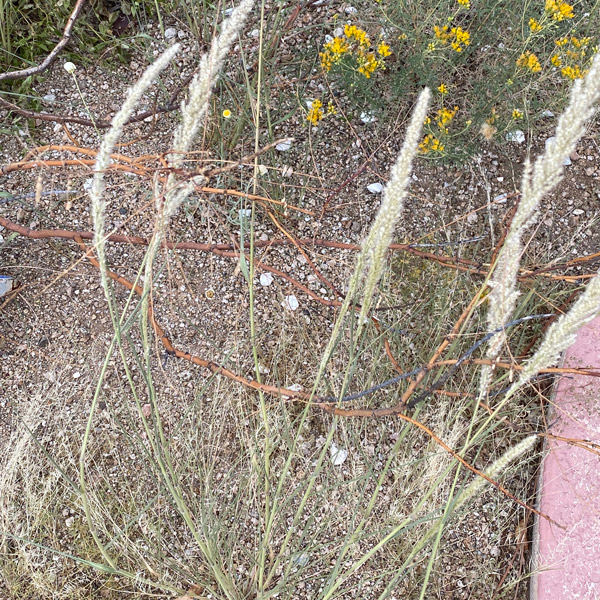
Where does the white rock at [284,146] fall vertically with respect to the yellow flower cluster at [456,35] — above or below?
below

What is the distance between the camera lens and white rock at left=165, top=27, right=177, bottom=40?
219 centimetres

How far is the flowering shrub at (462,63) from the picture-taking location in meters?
1.83

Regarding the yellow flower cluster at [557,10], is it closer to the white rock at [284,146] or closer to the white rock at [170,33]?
the white rock at [284,146]

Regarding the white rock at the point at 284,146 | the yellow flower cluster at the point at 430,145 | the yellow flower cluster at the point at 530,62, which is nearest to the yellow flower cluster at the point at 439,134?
the yellow flower cluster at the point at 430,145

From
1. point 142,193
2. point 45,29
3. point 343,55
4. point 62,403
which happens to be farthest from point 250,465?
point 45,29

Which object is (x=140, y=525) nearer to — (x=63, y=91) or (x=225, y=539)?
(x=225, y=539)

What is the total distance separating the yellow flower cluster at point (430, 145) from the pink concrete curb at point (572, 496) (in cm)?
77

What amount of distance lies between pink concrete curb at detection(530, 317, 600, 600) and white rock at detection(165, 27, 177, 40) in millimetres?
1793

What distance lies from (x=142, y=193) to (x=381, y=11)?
1034 mm

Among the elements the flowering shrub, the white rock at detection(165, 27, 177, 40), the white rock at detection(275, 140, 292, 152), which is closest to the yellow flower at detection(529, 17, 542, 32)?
the flowering shrub

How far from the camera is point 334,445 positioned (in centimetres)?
182

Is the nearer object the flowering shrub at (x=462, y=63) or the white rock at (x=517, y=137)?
the flowering shrub at (x=462, y=63)

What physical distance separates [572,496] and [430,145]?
1.19 m

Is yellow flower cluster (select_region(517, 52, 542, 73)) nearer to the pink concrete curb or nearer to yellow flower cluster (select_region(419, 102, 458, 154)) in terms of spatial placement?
yellow flower cluster (select_region(419, 102, 458, 154))
